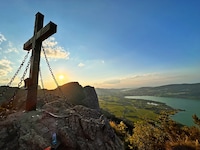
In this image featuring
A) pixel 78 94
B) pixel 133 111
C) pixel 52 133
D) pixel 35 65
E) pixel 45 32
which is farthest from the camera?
pixel 133 111

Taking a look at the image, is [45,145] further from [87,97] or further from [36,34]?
[87,97]

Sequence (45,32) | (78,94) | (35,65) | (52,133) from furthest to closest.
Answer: (78,94), (35,65), (45,32), (52,133)

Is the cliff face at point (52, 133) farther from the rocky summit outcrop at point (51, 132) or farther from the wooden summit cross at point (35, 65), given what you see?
the wooden summit cross at point (35, 65)

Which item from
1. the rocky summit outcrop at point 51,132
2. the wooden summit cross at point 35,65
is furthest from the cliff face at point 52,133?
the wooden summit cross at point 35,65

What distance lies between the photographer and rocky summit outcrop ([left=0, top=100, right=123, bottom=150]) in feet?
Result: 15.8

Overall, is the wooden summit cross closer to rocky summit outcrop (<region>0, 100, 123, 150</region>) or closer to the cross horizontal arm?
the cross horizontal arm

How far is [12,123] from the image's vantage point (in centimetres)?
565

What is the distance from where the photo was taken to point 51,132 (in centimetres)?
530

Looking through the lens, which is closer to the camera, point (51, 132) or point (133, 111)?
point (51, 132)

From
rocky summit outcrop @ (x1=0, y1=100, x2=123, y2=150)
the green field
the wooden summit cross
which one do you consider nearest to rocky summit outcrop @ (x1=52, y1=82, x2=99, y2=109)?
the wooden summit cross

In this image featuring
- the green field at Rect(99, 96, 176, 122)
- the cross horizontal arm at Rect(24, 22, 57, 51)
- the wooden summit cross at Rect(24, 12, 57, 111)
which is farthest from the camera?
the green field at Rect(99, 96, 176, 122)

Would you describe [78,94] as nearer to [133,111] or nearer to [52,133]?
[52,133]

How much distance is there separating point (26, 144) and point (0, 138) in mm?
1117

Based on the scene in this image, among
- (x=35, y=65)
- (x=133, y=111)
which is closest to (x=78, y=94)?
(x=35, y=65)
